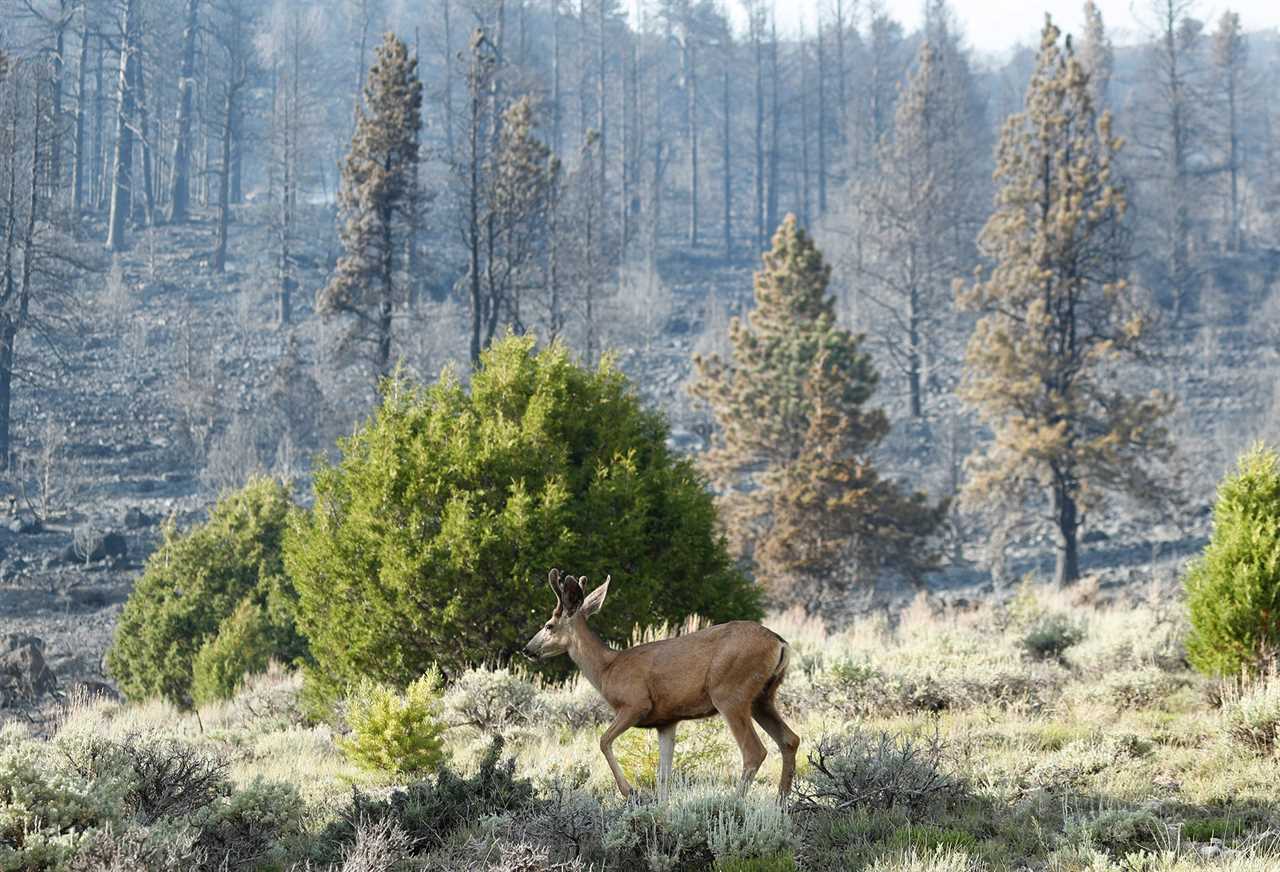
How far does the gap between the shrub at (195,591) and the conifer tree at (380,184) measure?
11760mm

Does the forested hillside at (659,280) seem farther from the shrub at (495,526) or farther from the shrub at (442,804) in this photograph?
the shrub at (442,804)

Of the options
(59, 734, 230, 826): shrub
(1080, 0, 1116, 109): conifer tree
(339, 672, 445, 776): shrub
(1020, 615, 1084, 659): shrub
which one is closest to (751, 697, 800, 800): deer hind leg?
(339, 672, 445, 776): shrub

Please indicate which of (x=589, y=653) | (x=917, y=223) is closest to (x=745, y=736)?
(x=589, y=653)

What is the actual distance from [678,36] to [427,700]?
233 feet

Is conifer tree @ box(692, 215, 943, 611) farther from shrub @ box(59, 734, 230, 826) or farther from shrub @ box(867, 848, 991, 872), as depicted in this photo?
shrub @ box(867, 848, 991, 872)

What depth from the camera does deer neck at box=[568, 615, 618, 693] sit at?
23.1 feet

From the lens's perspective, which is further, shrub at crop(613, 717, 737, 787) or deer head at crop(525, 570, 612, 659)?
shrub at crop(613, 717, 737, 787)

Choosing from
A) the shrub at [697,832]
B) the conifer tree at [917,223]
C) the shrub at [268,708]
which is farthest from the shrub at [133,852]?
the conifer tree at [917,223]

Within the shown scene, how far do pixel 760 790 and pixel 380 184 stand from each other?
89.8 feet

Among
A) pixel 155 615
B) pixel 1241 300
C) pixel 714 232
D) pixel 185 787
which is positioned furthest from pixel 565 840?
pixel 714 232

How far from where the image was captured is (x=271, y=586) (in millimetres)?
18938

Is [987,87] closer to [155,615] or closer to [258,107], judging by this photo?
[258,107]

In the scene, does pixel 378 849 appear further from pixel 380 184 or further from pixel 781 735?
pixel 380 184

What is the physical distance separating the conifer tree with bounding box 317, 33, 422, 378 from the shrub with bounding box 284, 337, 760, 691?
1865 centimetres
